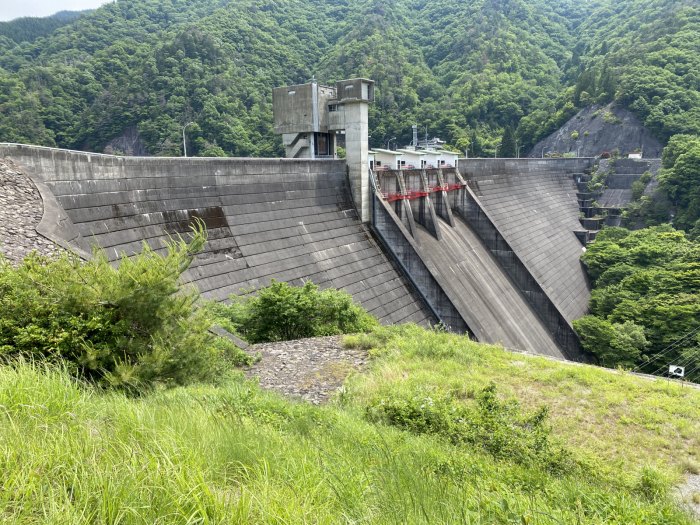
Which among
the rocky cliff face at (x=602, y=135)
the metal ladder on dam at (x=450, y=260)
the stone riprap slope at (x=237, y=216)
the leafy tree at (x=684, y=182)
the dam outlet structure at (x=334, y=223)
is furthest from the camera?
the rocky cliff face at (x=602, y=135)

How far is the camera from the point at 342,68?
6656 cm

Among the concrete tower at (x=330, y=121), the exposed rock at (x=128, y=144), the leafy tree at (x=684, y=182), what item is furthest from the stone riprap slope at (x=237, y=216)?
the exposed rock at (x=128, y=144)

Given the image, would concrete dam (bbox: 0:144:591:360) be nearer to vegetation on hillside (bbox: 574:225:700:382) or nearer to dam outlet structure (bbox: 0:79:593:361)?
dam outlet structure (bbox: 0:79:593:361)

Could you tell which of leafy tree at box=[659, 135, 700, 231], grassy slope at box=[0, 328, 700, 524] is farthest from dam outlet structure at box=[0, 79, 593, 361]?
leafy tree at box=[659, 135, 700, 231]

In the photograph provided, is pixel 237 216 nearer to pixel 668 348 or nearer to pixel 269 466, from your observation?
pixel 269 466

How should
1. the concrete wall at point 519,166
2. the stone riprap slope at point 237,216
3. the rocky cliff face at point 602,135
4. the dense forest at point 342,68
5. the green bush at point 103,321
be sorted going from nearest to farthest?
the green bush at point 103,321 < the stone riprap slope at point 237,216 < the concrete wall at point 519,166 < the rocky cliff face at point 602,135 < the dense forest at point 342,68

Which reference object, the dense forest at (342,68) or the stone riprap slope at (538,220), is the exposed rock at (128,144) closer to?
the dense forest at (342,68)

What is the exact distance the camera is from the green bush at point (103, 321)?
16.9 ft

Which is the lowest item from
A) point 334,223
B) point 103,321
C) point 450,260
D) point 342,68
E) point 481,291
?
point 481,291

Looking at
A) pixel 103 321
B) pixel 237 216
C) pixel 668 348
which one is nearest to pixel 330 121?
pixel 237 216

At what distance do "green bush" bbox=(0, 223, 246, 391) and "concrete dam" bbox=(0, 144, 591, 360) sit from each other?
3145 millimetres

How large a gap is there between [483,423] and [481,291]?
49.0 feet

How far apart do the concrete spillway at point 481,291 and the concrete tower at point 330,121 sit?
3.73m

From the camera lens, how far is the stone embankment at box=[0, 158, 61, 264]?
7.72 m
